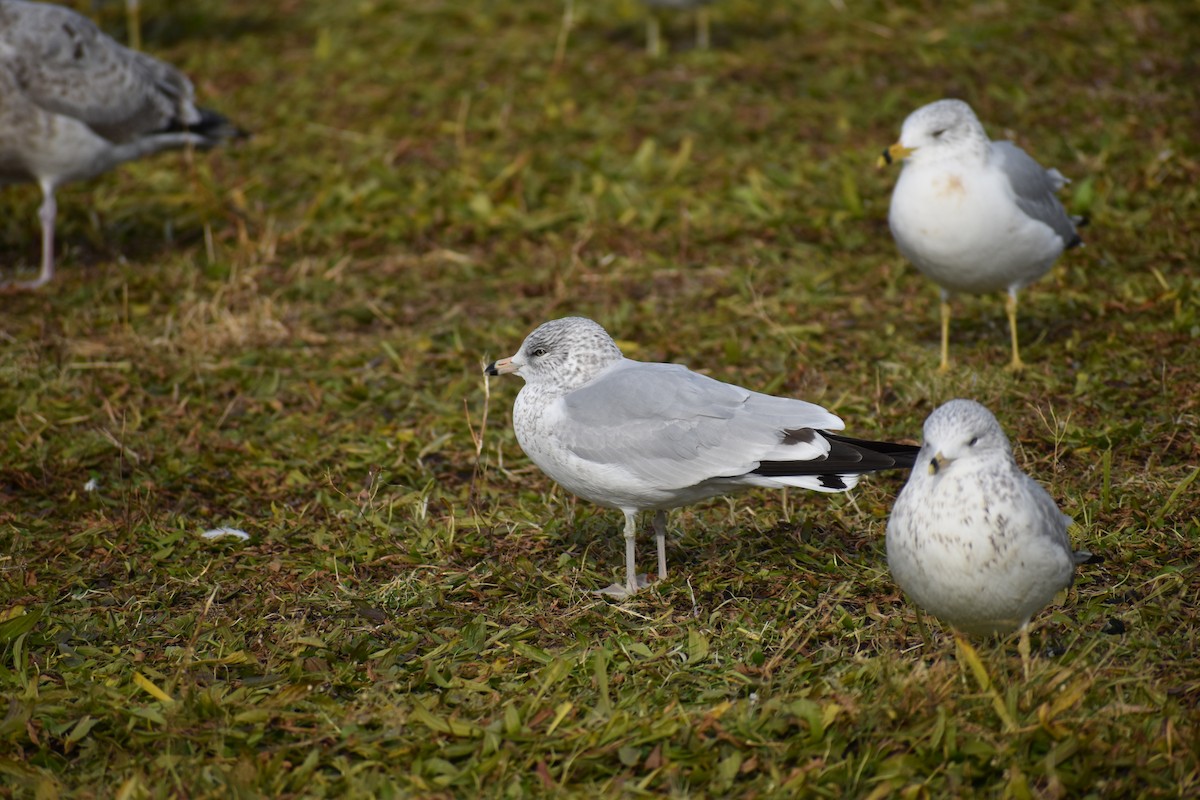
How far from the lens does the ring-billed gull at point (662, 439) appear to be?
4.01 metres

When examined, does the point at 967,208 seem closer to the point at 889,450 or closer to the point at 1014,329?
the point at 1014,329

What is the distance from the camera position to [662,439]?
4.12 meters

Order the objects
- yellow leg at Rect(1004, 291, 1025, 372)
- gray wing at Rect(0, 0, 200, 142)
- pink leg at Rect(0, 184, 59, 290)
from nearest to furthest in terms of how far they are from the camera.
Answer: yellow leg at Rect(1004, 291, 1025, 372), pink leg at Rect(0, 184, 59, 290), gray wing at Rect(0, 0, 200, 142)

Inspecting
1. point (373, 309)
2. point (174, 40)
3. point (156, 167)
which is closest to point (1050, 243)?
point (373, 309)

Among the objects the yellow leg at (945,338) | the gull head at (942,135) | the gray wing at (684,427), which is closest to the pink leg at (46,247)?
the gray wing at (684,427)

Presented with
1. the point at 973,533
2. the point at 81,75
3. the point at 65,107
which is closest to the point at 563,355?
the point at 973,533

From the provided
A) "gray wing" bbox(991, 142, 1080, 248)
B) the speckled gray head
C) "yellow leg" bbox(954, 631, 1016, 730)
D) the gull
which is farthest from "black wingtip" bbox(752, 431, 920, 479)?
the gull

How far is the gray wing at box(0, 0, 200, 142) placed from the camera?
7.31 meters

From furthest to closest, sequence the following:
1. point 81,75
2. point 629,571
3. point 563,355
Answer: point 81,75
point 563,355
point 629,571

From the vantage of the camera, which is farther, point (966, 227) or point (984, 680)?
point (966, 227)

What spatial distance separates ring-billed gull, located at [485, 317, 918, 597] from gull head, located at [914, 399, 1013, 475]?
443 millimetres

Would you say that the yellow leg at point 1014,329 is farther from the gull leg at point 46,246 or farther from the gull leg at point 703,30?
the gull leg at point 46,246

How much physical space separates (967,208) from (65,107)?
195 inches

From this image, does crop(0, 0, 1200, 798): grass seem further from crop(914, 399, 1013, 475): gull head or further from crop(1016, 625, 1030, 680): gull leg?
crop(914, 399, 1013, 475): gull head
